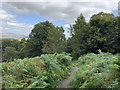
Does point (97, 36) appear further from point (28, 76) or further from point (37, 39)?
point (37, 39)

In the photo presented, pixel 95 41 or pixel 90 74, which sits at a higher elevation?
pixel 95 41

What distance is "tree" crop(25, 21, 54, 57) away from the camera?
62.9ft

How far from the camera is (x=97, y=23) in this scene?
13.2 m

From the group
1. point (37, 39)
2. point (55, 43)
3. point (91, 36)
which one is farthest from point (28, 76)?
point (37, 39)

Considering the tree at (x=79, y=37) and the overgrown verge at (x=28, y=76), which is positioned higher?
the tree at (x=79, y=37)

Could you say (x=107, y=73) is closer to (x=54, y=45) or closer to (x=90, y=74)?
(x=90, y=74)

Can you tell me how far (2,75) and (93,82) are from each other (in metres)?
3.82

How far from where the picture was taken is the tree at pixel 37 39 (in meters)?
19.2

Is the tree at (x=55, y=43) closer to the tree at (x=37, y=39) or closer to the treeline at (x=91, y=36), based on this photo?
the treeline at (x=91, y=36)

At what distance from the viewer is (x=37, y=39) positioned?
19219mm

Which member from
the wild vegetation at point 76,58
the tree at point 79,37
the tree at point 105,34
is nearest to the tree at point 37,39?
the wild vegetation at point 76,58

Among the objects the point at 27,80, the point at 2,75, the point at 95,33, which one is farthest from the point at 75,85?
the point at 95,33

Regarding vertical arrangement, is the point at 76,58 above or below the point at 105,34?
below

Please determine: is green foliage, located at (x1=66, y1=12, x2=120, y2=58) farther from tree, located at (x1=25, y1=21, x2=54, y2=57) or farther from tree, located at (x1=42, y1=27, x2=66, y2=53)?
tree, located at (x1=25, y1=21, x2=54, y2=57)
